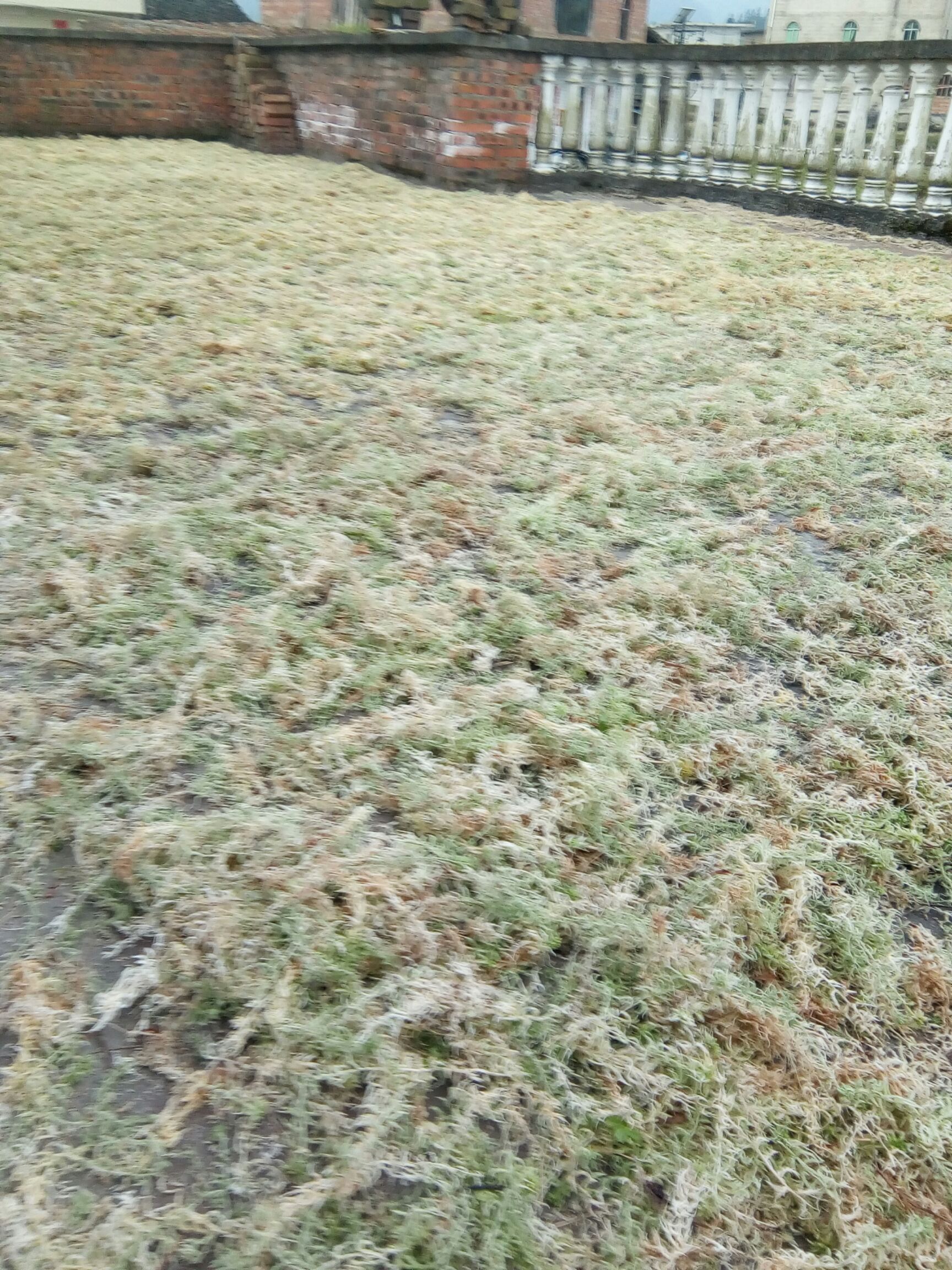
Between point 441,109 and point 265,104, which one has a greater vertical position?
point 441,109

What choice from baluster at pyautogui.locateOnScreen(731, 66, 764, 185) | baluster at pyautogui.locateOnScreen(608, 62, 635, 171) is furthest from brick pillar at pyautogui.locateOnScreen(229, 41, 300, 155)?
baluster at pyautogui.locateOnScreen(731, 66, 764, 185)

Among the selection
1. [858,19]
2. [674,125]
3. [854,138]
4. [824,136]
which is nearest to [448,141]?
[674,125]

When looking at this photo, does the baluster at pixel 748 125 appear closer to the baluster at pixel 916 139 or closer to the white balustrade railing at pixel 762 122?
the white balustrade railing at pixel 762 122

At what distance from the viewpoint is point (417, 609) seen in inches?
71.2

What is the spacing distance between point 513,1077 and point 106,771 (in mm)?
739

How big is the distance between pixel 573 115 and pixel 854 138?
2.39m

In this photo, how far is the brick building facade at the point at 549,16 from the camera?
2277 cm

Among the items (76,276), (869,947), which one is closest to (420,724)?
(869,947)

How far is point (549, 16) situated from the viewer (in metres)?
29.2

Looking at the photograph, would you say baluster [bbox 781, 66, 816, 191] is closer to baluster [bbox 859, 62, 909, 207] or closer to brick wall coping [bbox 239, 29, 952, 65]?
brick wall coping [bbox 239, 29, 952, 65]

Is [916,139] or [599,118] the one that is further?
[599,118]

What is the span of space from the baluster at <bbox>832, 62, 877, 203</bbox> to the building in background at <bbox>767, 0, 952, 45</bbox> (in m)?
46.6

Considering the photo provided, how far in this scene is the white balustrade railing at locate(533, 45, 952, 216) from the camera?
6.00 meters

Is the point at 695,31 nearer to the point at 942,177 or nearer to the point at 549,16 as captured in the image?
the point at 549,16
